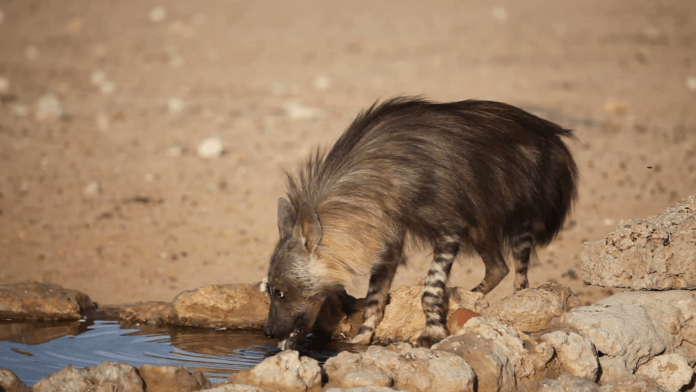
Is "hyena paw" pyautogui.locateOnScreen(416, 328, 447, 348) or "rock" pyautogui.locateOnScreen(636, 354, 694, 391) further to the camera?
"hyena paw" pyautogui.locateOnScreen(416, 328, 447, 348)

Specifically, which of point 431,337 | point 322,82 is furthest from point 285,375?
point 322,82

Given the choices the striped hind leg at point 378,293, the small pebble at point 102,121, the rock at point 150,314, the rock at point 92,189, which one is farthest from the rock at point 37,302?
the small pebble at point 102,121

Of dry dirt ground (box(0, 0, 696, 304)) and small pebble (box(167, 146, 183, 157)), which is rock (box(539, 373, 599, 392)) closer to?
dry dirt ground (box(0, 0, 696, 304))

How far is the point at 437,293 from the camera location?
5566 millimetres

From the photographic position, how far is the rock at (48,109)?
44.0ft

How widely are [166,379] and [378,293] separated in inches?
79.5

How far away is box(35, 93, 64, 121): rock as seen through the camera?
13.4 meters

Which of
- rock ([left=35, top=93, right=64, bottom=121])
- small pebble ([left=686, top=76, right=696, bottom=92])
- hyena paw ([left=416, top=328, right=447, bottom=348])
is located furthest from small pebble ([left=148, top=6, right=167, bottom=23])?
hyena paw ([left=416, top=328, right=447, bottom=348])

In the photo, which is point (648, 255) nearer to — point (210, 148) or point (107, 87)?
point (210, 148)

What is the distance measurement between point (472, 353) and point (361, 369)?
55 centimetres

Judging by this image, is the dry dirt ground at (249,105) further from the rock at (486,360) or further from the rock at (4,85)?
the rock at (486,360)

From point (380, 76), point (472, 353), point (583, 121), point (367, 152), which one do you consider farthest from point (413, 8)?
point (472, 353)

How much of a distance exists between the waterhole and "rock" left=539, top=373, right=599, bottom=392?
58.0 inches

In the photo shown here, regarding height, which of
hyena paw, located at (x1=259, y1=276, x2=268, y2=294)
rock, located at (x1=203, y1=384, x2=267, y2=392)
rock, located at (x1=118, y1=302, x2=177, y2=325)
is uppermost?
hyena paw, located at (x1=259, y1=276, x2=268, y2=294)
